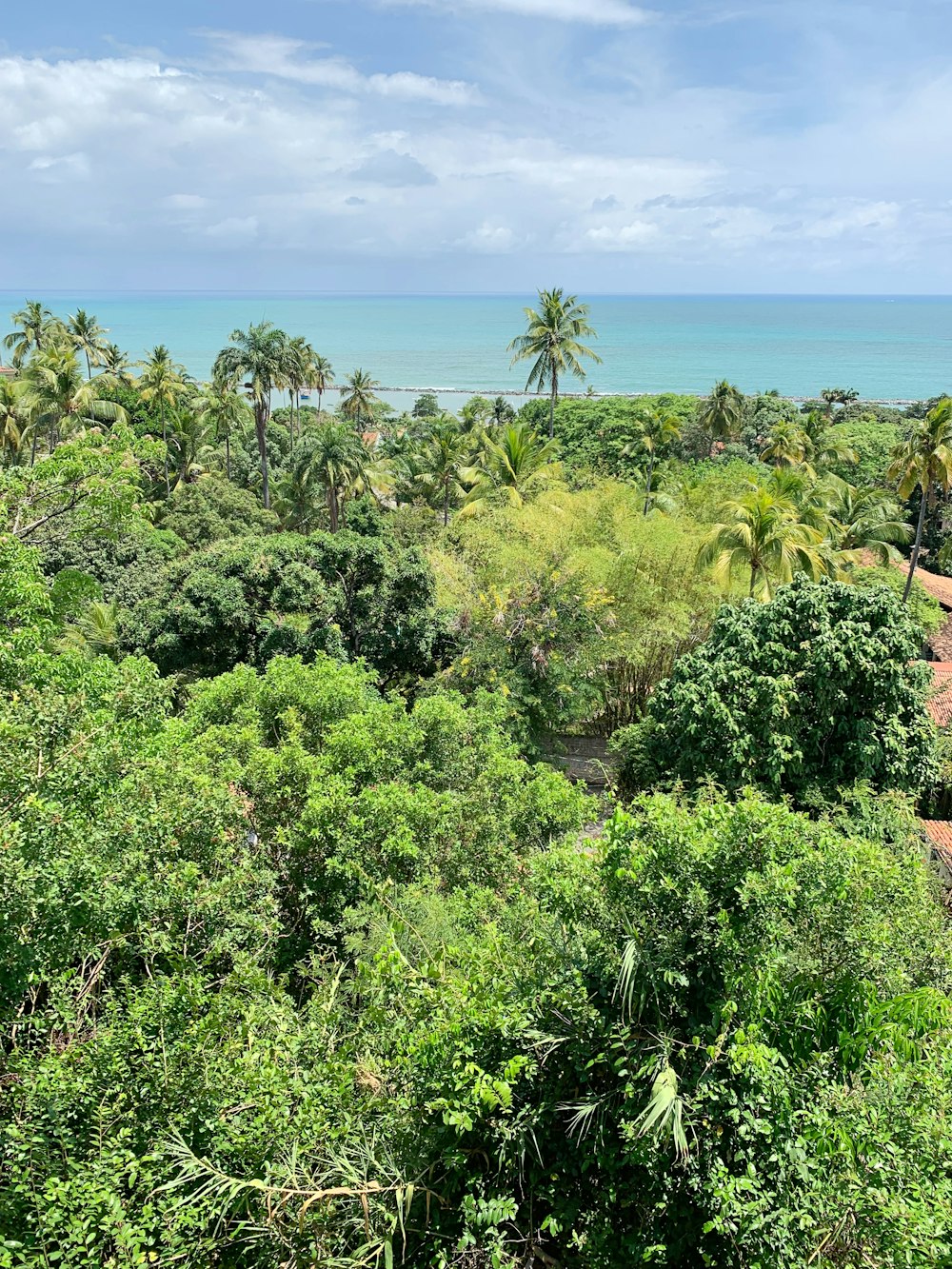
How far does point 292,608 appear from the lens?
16547mm

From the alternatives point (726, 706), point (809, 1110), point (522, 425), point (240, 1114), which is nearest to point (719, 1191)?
point (809, 1110)

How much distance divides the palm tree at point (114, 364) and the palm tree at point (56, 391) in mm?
12360

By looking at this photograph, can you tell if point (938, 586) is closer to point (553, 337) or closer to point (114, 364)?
point (553, 337)

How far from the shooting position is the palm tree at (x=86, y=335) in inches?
1743

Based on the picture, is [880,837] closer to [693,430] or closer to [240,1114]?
[240,1114]

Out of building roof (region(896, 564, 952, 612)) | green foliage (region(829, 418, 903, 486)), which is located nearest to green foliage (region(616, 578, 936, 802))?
building roof (region(896, 564, 952, 612))

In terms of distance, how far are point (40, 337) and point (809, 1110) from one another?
48.2 metres

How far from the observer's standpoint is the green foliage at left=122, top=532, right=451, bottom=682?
16.4 m

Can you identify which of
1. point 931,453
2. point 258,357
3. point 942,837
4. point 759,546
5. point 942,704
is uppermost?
point 258,357

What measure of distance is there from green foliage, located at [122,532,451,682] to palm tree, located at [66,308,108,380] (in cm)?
3327

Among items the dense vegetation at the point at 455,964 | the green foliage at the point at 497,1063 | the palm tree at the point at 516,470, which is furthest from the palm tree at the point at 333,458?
the green foliage at the point at 497,1063

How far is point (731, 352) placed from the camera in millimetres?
175000

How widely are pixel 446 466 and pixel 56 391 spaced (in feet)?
53.4

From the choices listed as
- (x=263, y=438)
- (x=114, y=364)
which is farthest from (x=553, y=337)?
(x=114, y=364)
